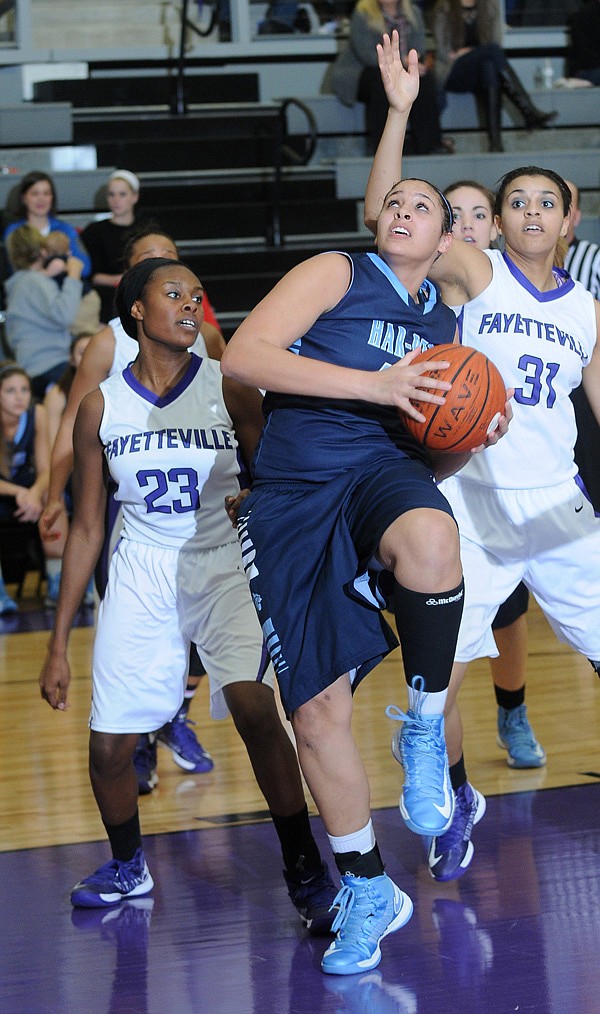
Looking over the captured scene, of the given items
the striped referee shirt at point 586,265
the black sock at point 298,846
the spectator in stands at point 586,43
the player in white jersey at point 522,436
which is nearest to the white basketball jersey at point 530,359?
the player in white jersey at point 522,436

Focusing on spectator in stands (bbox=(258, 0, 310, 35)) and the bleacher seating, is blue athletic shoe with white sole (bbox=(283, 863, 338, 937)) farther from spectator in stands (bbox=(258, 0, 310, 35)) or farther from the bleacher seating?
spectator in stands (bbox=(258, 0, 310, 35))

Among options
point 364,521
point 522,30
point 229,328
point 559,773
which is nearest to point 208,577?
point 364,521

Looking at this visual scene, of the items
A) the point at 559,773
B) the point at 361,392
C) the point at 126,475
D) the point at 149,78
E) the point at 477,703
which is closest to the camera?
the point at 361,392

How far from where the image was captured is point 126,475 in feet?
10.6

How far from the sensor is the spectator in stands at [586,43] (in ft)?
36.6

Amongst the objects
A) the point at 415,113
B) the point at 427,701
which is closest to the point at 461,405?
the point at 427,701

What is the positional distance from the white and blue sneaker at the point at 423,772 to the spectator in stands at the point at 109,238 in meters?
6.45

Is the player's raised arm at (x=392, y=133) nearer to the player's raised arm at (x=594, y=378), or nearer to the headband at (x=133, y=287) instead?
the headband at (x=133, y=287)

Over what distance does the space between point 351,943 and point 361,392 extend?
1.10m

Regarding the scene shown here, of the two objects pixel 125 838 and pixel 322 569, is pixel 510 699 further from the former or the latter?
pixel 322 569

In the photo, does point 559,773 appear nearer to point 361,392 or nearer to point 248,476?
point 248,476

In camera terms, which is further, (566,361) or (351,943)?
(566,361)

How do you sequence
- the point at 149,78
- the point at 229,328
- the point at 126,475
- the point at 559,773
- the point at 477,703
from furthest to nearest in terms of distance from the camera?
1. the point at 149,78
2. the point at 229,328
3. the point at 477,703
4. the point at 559,773
5. the point at 126,475

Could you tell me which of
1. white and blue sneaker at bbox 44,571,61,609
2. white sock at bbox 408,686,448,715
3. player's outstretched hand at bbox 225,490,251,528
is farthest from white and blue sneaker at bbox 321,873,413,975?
white and blue sneaker at bbox 44,571,61,609
